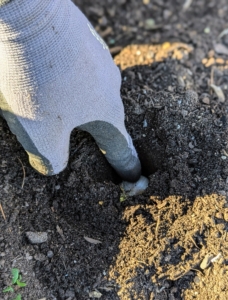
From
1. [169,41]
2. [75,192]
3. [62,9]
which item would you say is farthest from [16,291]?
[169,41]

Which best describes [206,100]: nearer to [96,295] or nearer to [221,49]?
[221,49]

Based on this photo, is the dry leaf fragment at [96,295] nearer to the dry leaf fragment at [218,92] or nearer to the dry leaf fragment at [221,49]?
the dry leaf fragment at [218,92]

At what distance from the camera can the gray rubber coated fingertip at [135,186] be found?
160 centimetres

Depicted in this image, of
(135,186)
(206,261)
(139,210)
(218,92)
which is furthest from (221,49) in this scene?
(206,261)

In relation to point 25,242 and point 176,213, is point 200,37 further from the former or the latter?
point 25,242

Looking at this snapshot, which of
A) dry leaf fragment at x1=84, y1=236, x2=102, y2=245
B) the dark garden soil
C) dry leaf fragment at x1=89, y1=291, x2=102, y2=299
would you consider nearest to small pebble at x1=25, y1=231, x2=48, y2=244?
the dark garden soil

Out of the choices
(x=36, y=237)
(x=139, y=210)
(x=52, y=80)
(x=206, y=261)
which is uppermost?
(x=52, y=80)

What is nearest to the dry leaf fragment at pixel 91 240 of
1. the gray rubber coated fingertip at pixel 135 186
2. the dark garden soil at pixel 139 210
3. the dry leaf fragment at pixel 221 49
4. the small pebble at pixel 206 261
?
the dark garden soil at pixel 139 210

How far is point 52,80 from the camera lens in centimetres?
117

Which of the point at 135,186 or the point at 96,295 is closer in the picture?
the point at 96,295

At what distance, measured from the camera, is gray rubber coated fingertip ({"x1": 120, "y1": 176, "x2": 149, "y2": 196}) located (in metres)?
1.60

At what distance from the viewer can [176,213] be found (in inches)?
57.8

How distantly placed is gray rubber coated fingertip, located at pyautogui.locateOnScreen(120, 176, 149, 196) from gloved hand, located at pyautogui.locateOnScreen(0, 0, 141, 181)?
0.25 meters

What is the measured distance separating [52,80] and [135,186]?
62 centimetres
